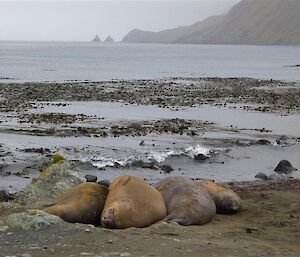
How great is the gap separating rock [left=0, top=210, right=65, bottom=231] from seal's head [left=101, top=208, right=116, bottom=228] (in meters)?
0.92

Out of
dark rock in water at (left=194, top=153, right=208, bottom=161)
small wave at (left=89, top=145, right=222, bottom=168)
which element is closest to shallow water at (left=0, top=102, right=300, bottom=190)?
small wave at (left=89, top=145, right=222, bottom=168)

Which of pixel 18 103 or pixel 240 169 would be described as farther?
pixel 18 103

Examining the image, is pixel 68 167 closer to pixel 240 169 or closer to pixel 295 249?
pixel 295 249

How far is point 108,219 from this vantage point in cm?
945

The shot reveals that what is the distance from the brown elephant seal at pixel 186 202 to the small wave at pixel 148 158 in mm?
6911

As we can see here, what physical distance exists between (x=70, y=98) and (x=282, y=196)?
27902 mm

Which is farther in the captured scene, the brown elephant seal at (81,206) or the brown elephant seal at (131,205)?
the brown elephant seal at (81,206)

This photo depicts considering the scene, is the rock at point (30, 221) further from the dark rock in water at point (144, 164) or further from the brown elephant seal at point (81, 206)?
the dark rock in water at point (144, 164)

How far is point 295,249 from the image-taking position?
29.2 feet

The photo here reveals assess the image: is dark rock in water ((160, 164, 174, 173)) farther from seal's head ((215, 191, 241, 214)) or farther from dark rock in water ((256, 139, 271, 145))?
seal's head ((215, 191, 241, 214))

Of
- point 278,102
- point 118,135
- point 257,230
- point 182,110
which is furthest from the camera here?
point 278,102

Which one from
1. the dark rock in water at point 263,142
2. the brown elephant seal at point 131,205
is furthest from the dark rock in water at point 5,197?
the dark rock in water at point 263,142

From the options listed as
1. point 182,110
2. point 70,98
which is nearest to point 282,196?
point 182,110

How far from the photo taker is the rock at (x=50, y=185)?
11.6 m
